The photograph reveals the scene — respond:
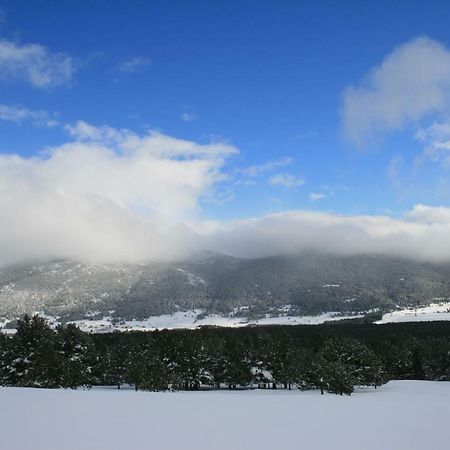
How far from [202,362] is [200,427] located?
82.9 m

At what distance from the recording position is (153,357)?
81125 millimetres

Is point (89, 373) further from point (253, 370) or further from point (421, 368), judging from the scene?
point (421, 368)

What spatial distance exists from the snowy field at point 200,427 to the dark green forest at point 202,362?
3640 centimetres

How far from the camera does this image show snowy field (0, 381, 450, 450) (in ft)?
51.0

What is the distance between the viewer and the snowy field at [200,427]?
15.5m

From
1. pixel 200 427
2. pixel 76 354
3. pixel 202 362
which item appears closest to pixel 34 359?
pixel 76 354

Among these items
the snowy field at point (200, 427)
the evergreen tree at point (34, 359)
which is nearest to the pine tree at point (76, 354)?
the evergreen tree at point (34, 359)

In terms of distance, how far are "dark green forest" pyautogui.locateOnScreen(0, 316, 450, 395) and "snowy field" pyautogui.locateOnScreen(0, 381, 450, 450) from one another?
36.4 m

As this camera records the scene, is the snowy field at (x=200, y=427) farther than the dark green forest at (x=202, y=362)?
No

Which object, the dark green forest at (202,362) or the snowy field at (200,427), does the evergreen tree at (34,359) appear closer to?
the dark green forest at (202,362)

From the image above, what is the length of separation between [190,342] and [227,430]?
84.5 m

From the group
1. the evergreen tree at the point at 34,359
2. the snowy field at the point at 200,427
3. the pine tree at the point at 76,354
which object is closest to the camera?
the snowy field at the point at 200,427

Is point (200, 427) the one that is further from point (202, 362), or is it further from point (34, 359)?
point (202, 362)

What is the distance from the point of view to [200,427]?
1864 cm
